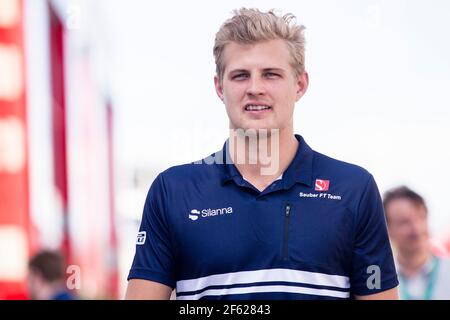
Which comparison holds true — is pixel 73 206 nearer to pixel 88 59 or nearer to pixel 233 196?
pixel 88 59

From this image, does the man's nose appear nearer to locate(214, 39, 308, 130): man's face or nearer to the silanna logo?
locate(214, 39, 308, 130): man's face

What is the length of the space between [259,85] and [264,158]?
0.25 meters

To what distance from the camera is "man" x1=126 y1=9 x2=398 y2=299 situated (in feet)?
9.17

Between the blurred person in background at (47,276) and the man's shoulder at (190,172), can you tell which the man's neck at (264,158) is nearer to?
the man's shoulder at (190,172)

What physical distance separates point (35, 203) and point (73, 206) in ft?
12.4

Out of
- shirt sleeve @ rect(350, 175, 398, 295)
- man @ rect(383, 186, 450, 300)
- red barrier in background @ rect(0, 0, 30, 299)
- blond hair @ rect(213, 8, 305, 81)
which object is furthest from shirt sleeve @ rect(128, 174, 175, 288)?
red barrier in background @ rect(0, 0, 30, 299)

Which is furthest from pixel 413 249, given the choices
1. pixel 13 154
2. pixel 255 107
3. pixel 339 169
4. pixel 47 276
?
pixel 13 154

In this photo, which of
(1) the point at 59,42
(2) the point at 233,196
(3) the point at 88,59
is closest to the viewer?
(2) the point at 233,196

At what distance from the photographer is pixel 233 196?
2955 millimetres

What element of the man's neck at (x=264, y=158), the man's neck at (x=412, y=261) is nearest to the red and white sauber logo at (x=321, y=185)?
the man's neck at (x=264, y=158)

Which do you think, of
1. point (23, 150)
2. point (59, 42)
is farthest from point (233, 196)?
point (59, 42)

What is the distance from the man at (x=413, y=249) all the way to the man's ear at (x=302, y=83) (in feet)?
6.77

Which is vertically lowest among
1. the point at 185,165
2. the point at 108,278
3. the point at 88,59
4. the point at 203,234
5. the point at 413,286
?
the point at 108,278
